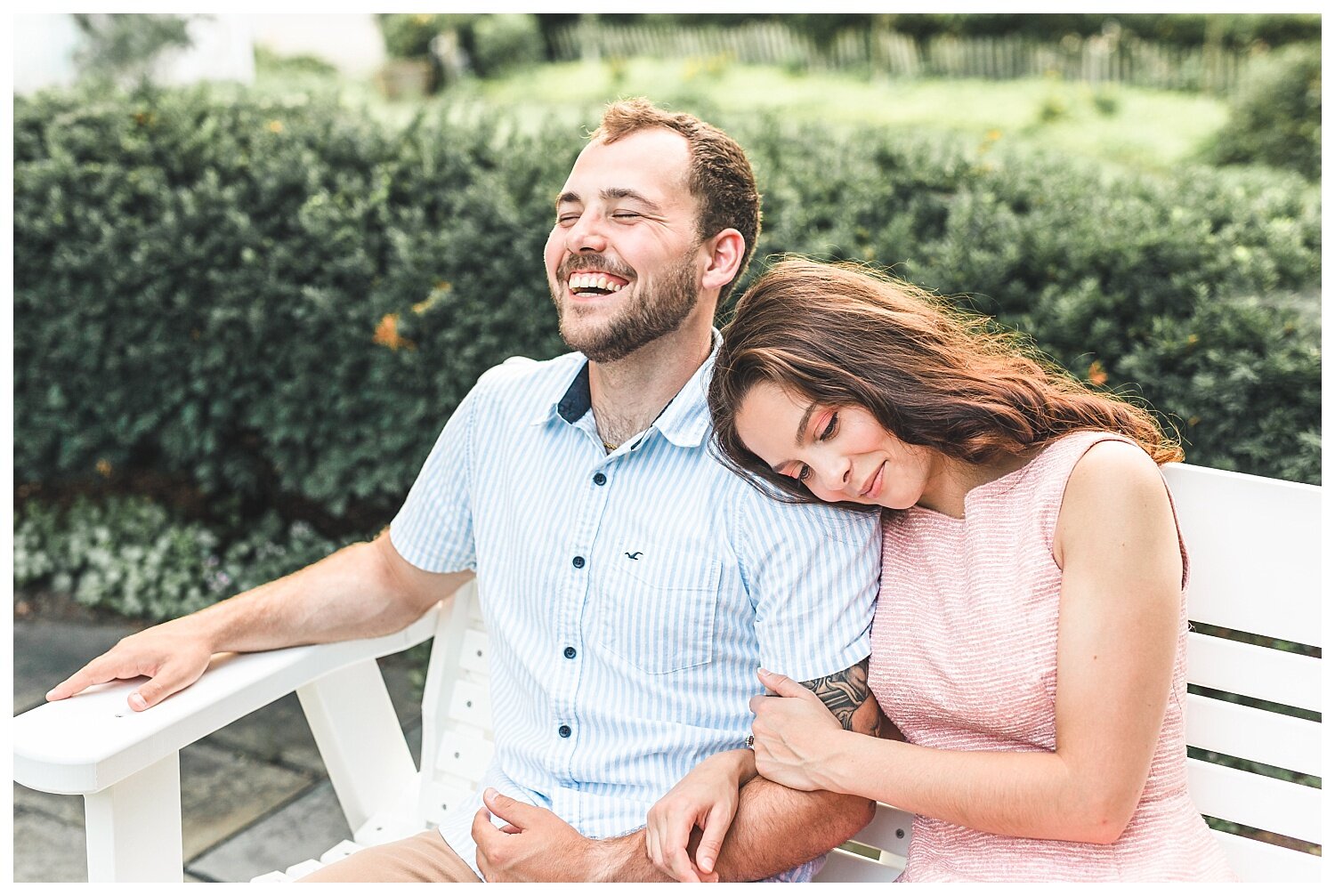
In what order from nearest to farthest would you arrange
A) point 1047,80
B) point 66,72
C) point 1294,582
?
point 1294,582 < point 66,72 < point 1047,80

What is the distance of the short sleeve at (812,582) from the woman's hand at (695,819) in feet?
0.66

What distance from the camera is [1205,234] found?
10.2 feet

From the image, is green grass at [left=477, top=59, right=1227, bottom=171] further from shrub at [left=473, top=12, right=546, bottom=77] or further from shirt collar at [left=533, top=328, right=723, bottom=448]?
shirt collar at [left=533, top=328, right=723, bottom=448]

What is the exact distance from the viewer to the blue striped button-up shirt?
196cm

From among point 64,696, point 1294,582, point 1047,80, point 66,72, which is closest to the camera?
point 1294,582

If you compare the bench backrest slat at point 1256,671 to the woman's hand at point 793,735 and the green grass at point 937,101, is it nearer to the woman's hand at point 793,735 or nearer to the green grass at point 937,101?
the woman's hand at point 793,735

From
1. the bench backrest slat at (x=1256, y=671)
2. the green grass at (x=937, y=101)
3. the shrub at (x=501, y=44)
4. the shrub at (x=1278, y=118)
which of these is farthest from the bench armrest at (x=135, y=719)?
the shrub at (x=501, y=44)

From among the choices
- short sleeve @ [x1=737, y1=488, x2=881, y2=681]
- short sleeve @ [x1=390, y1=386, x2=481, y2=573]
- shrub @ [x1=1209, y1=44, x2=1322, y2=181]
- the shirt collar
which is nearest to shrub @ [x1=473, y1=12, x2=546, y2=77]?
shrub @ [x1=1209, y1=44, x2=1322, y2=181]

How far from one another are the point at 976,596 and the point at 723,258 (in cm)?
80

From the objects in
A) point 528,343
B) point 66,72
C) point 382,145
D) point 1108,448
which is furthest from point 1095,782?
point 66,72

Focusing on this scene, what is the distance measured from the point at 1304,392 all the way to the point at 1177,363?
0.30 meters

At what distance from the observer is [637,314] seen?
6.93ft

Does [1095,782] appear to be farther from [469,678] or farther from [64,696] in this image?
[64,696]

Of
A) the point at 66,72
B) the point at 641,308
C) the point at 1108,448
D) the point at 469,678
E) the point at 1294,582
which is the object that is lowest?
the point at 469,678
